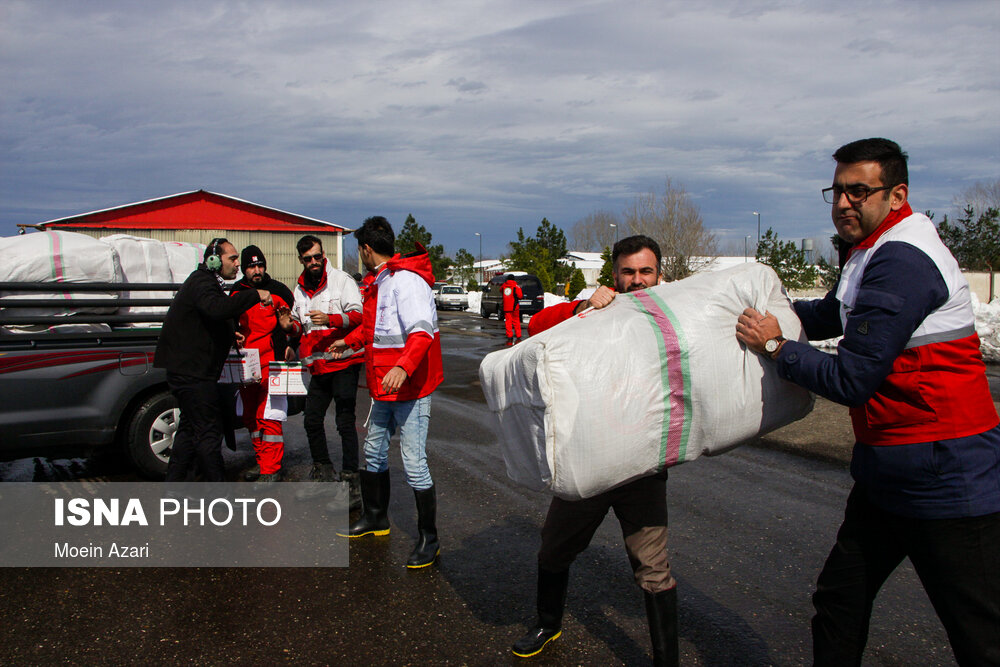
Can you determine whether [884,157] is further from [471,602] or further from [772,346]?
[471,602]

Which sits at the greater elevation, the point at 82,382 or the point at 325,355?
the point at 325,355

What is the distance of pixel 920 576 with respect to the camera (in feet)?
7.55

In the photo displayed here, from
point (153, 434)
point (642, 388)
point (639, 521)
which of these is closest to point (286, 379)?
→ point (153, 434)

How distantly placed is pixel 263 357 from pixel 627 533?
3.58 meters

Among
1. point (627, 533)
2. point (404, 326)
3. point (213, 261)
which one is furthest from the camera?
point (213, 261)

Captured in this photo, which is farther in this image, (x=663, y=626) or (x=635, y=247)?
(x=635, y=247)

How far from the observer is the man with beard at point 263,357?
5340mm

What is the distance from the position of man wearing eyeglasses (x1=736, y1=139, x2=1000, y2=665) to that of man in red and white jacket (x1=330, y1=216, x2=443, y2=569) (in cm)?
236

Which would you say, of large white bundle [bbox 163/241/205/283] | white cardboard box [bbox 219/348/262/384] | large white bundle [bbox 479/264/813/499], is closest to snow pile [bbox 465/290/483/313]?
large white bundle [bbox 163/241/205/283]

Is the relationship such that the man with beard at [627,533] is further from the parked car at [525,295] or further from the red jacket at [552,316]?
the parked car at [525,295]

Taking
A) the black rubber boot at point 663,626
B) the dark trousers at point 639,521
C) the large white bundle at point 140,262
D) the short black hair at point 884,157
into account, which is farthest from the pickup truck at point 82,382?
the short black hair at point 884,157

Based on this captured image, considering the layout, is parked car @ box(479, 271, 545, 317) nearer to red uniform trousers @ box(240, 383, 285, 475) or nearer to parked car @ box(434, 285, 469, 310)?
parked car @ box(434, 285, 469, 310)

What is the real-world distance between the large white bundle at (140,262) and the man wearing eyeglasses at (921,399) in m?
5.61

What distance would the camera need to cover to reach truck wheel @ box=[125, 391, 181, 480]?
18.3ft
